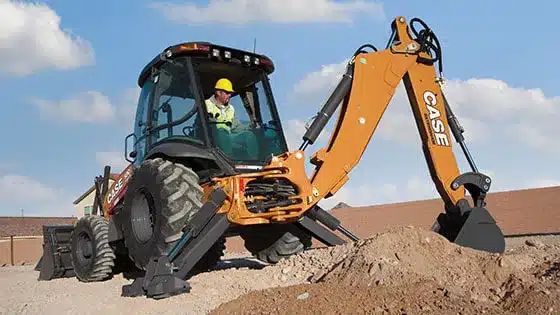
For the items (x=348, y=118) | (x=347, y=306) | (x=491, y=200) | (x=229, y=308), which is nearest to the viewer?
(x=347, y=306)

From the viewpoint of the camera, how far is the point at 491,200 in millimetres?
12414

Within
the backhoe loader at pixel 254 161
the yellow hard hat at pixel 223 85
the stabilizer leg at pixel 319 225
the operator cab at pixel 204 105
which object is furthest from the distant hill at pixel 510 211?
the yellow hard hat at pixel 223 85

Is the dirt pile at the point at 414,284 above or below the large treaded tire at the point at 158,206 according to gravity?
below

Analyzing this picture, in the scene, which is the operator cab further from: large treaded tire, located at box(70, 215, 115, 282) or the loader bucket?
the loader bucket

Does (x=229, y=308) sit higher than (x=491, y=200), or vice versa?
(x=491, y=200)

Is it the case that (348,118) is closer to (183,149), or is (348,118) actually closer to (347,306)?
(183,149)

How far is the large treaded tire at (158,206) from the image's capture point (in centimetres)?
607

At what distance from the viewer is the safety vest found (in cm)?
684

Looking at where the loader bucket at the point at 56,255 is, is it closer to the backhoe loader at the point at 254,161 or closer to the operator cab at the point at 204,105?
the backhoe loader at the point at 254,161

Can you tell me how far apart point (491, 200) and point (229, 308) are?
9.09 meters

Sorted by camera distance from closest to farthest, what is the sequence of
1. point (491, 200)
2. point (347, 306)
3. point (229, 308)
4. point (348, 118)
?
point (347, 306) < point (229, 308) < point (348, 118) < point (491, 200)

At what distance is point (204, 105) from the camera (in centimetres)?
670

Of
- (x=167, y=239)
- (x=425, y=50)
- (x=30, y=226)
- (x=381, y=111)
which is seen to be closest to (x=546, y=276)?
(x=381, y=111)

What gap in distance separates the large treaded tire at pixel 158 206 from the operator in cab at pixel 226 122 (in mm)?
608
